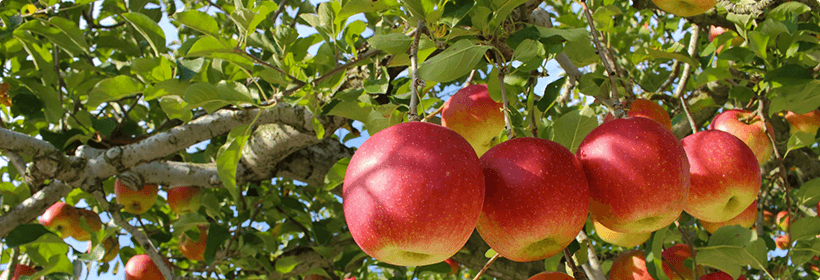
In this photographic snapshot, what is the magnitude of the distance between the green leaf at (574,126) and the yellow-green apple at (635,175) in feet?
0.52

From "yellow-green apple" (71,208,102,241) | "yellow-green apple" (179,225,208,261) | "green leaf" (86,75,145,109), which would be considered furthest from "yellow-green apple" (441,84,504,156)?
"yellow-green apple" (71,208,102,241)

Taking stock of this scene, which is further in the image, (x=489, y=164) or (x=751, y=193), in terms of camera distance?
(x=751, y=193)

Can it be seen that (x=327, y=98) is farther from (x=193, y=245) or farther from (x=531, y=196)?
(x=193, y=245)

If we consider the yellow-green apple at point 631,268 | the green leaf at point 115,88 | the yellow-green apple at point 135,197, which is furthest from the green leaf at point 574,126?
the yellow-green apple at point 135,197

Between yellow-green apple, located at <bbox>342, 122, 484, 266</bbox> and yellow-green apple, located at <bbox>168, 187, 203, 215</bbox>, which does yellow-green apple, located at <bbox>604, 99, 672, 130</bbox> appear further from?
yellow-green apple, located at <bbox>168, 187, 203, 215</bbox>

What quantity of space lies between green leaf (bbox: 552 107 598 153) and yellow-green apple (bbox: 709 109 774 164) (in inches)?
32.9

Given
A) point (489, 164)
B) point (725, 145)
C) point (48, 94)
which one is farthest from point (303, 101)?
point (48, 94)

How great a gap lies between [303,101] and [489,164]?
0.48 m

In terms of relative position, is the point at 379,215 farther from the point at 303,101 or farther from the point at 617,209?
the point at 303,101

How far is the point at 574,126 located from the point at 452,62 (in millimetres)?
302

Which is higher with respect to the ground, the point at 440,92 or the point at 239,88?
the point at 239,88

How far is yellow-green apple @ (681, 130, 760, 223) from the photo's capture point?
865mm

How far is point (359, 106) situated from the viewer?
3.31ft

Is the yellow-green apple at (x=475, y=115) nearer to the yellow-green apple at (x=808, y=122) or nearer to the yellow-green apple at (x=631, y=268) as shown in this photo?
the yellow-green apple at (x=631, y=268)
